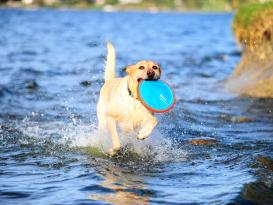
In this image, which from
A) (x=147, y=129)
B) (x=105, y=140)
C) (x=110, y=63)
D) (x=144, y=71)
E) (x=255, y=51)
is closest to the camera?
(x=144, y=71)

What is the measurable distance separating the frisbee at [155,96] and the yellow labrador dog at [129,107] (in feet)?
0.29

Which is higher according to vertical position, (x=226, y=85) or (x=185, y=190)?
(x=226, y=85)

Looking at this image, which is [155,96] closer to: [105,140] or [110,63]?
[105,140]

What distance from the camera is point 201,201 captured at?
219 inches

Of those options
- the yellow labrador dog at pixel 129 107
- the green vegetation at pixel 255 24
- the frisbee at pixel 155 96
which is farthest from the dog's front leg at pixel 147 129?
the green vegetation at pixel 255 24

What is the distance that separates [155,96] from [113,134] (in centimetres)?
74

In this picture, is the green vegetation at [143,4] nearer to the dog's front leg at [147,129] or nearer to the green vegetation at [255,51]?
the green vegetation at [255,51]

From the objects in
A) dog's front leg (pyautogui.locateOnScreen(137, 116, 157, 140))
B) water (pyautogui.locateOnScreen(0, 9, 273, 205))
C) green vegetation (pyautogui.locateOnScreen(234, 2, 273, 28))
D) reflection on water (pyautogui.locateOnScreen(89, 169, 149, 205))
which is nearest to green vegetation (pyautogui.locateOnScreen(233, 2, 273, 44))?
green vegetation (pyautogui.locateOnScreen(234, 2, 273, 28))

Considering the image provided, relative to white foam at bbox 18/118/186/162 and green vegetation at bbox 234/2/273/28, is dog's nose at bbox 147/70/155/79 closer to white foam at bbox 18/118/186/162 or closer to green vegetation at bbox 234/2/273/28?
white foam at bbox 18/118/186/162

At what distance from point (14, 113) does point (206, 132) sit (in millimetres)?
4061

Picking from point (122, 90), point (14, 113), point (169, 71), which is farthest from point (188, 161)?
point (169, 71)

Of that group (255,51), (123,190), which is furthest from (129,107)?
(255,51)

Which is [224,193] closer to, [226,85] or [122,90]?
[122,90]

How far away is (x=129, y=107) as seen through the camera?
746 cm
